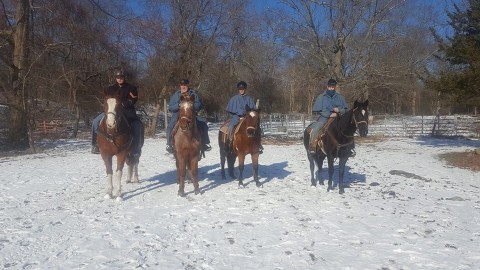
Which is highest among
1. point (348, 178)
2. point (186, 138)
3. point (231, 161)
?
point (186, 138)

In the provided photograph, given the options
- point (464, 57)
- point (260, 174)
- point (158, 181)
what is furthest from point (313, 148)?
point (464, 57)

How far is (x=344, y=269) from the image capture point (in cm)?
425

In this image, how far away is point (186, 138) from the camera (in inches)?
296

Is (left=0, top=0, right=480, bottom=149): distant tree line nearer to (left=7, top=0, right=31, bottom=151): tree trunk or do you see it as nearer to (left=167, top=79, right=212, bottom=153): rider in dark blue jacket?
(left=7, top=0, right=31, bottom=151): tree trunk

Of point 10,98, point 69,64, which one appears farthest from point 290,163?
point 69,64

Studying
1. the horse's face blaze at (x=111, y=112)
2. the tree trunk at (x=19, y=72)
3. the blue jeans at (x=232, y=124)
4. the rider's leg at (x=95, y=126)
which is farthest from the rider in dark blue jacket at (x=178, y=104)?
the tree trunk at (x=19, y=72)

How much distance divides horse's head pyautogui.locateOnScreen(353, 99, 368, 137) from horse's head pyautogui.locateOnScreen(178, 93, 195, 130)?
3.43 metres

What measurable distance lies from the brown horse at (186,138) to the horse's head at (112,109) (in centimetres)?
124

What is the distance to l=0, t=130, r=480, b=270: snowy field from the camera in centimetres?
451

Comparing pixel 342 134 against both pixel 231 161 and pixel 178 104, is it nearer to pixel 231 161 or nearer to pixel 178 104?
pixel 231 161

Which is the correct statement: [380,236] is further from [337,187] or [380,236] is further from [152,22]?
[152,22]

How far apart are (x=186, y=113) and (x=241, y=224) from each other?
2629mm

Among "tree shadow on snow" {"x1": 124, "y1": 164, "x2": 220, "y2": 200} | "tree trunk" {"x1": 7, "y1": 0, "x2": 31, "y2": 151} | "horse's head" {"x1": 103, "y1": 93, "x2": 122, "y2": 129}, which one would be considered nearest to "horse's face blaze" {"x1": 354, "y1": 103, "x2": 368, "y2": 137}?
"tree shadow on snow" {"x1": 124, "y1": 164, "x2": 220, "y2": 200}

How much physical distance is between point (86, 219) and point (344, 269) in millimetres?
4264
